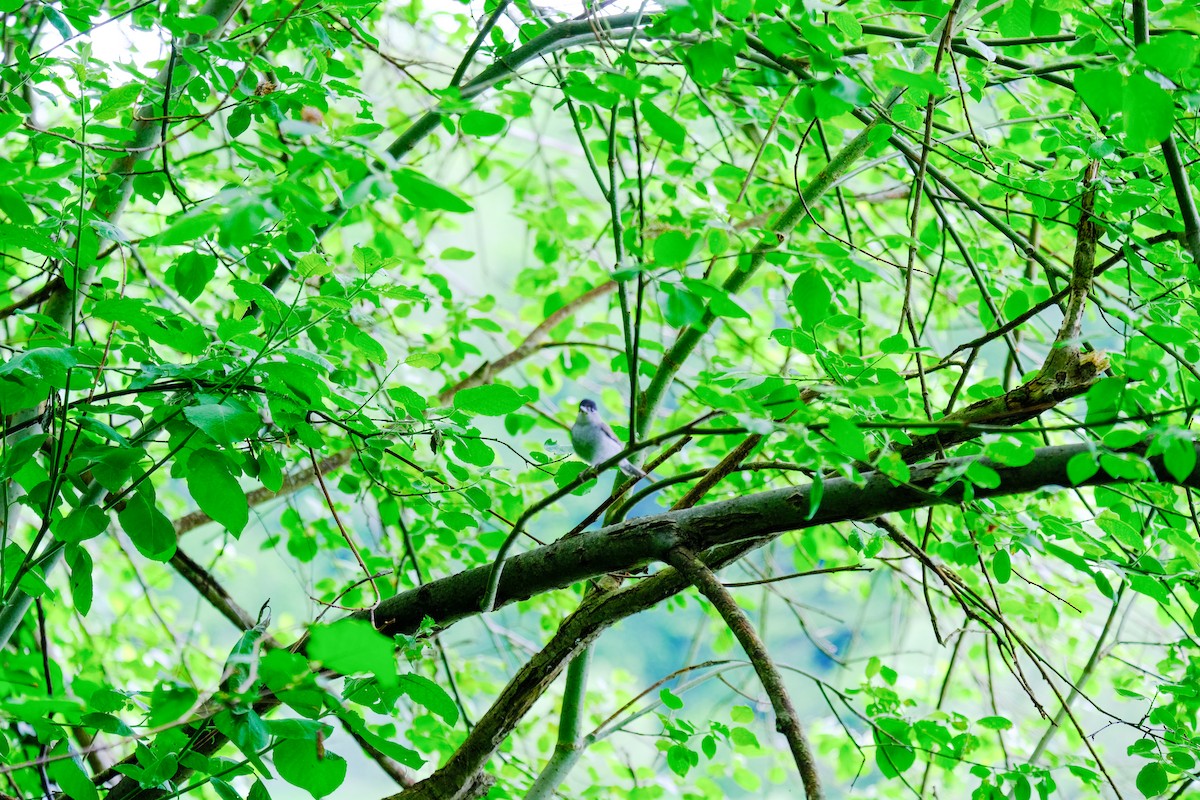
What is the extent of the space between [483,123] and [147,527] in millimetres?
703

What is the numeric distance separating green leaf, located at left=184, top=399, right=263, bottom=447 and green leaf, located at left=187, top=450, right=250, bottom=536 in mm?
72

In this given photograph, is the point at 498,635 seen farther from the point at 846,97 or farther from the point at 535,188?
the point at 846,97

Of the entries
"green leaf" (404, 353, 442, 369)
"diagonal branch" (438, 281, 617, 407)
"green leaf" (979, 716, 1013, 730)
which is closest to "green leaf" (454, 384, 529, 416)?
"green leaf" (404, 353, 442, 369)

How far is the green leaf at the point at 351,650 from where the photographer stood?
2.13ft

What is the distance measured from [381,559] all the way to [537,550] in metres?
1.11

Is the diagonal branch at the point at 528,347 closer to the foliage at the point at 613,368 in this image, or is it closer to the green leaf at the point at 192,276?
the foliage at the point at 613,368

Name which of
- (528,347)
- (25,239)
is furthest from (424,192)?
(528,347)

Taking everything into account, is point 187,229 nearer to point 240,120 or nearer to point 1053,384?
point 240,120

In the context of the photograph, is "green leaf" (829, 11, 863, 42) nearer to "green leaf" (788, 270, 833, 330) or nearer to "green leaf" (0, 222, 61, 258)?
"green leaf" (788, 270, 833, 330)

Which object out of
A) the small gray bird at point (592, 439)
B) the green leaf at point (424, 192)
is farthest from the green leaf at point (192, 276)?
the small gray bird at point (592, 439)

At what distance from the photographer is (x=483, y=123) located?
2.60 ft

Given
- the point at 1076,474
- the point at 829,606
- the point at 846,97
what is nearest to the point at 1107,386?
the point at 1076,474

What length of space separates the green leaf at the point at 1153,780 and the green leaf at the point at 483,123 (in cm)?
124

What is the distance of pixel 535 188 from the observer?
10.1 ft
